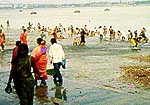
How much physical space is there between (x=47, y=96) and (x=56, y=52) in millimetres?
2538

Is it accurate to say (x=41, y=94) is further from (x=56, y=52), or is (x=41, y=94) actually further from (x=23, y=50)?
(x=23, y=50)

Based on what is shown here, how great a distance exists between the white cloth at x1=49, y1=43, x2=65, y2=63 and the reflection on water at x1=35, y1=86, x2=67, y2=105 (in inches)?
41.7

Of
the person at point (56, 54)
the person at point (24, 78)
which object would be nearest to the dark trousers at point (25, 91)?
the person at point (24, 78)

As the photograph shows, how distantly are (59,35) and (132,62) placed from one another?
23.9 m

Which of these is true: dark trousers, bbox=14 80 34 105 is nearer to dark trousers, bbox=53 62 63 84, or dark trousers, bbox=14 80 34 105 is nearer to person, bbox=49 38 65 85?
person, bbox=49 38 65 85

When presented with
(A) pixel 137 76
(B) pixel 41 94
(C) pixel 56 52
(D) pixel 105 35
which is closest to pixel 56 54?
(C) pixel 56 52

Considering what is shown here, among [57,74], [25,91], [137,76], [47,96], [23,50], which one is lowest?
[137,76]

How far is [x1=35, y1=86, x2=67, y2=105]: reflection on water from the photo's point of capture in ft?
40.7

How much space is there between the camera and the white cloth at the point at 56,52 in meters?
15.5

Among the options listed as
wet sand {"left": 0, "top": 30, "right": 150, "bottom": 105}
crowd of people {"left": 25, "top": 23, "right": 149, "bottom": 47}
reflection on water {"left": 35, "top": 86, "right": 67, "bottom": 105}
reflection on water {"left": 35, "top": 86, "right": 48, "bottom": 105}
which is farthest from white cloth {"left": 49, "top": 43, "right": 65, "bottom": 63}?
crowd of people {"left": 25, "top": 23, "right": 149, "bottom": 47}

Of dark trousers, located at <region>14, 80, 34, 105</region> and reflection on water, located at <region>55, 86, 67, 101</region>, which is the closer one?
dark trousers, located at <region>14, 80, 34, 105</region>

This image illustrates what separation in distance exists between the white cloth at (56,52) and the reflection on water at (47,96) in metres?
1.06

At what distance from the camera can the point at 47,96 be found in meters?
13.4

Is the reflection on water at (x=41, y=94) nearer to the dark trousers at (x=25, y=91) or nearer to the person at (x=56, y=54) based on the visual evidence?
the person at (x=56, y=54)
